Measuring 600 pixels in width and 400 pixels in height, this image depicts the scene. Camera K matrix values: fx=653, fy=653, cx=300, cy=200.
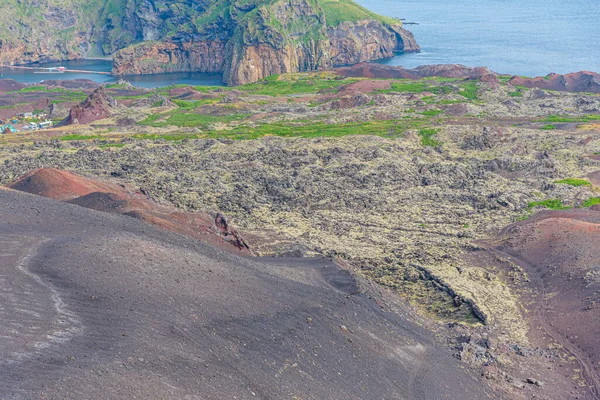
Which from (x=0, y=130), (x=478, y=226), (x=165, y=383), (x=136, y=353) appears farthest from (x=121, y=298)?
(x=0, y=130)

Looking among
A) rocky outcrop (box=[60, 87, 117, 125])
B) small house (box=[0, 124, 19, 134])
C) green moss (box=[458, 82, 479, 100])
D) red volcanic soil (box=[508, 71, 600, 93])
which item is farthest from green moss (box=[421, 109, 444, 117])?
small house (box=[0, 124, 19, 134])

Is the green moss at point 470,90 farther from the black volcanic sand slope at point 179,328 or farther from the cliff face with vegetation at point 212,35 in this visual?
the black volcanic sand slope at point 179,328

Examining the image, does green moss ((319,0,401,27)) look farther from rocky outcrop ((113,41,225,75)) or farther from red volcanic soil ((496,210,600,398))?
red volcanic soil ((496,210,600,398))

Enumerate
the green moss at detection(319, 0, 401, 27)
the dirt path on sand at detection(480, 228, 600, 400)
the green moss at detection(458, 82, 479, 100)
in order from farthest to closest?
the green moss at detection(319, 0, 401, 27), the green moss at detection(458, 82, 479, 100), the dirt path on sand at detection(480, 228, 600, 400)

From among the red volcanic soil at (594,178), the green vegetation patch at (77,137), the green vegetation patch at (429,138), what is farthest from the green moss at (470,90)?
the green vegetation patch at (77,137)

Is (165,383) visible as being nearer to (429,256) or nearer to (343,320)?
(343,320)
